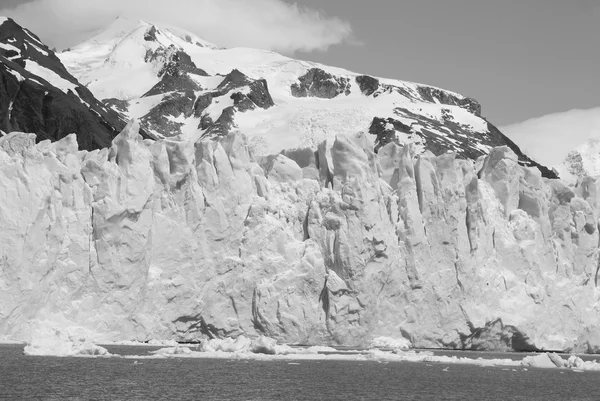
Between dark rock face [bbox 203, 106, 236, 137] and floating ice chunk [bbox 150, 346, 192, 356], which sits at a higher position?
dark rock face [bbox 203, 106, 236, 137]

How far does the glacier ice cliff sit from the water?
5.35 m

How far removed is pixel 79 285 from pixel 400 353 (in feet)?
72.2

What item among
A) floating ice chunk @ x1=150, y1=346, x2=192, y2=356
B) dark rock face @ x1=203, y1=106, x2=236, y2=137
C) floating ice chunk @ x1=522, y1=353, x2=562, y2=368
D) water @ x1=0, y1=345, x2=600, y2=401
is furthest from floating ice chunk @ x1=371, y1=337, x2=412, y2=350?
dark rock face @ x1=203, y1=106, x2=236, y2=137

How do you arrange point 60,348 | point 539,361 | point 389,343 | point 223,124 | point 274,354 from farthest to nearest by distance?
1. point 223,124
2. point 389,343
3. point 539,361
4. point 274,354
5. point 60,348

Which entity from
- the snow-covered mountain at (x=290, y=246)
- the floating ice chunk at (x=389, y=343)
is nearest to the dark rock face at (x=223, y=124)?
the snow-covered mountain at (x=290, y=246)

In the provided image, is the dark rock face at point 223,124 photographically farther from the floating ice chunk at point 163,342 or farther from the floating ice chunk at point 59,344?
the floating ice chunk at point 59,344

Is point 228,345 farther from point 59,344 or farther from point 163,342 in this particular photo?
point 59,344

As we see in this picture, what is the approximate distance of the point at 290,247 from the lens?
2638 inches

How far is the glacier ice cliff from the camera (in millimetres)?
60656

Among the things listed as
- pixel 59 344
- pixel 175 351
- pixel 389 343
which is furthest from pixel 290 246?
pixel 59 344

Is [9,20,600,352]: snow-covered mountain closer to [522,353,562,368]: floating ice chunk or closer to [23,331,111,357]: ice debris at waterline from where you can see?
[23,331,111,357]: ice debris at waterline

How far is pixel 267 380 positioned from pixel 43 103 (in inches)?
3366

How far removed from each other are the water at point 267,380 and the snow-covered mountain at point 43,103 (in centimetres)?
6325

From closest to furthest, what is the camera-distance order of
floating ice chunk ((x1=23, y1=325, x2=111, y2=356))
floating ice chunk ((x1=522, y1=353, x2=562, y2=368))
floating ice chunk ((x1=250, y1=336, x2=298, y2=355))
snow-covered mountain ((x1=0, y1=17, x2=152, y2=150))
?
floating ice chunk ((x1=23, y1=325, x2=111, y2=356))
floating ice chunk ((x1=250, y1=336, x2=298, y2=355))
floating ice chunk ((x1=522, y1=353, x2=562, y2=368))
snow-covered mountain ((x1=0, y1=17, x2=152, y2=150))
